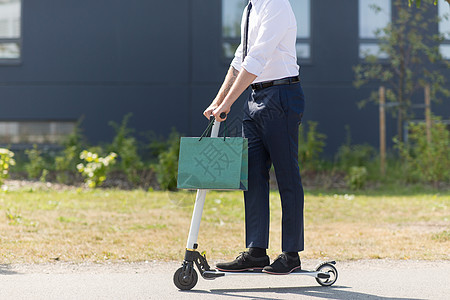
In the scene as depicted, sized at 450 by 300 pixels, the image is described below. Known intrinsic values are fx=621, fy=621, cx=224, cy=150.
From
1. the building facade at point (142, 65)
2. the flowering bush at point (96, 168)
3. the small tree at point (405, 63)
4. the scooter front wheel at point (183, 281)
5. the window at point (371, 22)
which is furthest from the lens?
the window at point (371, 22)

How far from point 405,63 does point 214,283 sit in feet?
27.6

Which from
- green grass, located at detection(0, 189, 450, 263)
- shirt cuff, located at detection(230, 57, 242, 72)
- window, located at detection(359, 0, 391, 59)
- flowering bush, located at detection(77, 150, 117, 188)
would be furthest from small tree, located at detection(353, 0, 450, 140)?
shirt cuff, located at detection(230, 57, 242, 72)

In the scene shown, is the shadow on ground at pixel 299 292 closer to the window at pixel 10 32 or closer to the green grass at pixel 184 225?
the green grass at pixel 184 225

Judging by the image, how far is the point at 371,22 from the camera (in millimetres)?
12414

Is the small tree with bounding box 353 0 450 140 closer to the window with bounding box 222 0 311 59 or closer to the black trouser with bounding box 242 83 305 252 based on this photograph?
the window with bounding box 222 0 311 59

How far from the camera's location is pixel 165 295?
11.7 feet

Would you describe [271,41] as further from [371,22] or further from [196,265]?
[371,22]

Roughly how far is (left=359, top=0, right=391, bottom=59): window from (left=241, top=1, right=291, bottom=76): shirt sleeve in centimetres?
906

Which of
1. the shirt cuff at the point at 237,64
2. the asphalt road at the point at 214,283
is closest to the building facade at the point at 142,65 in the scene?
the asphalt road at the point at 214,283

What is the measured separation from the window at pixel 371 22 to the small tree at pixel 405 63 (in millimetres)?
268

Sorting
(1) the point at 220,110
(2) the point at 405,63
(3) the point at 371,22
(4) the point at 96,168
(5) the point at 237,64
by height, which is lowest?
(4) the point at 96,168

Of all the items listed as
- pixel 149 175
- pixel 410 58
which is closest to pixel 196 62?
pixel 149 175

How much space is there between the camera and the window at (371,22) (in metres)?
12.4

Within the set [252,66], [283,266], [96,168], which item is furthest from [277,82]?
[96,168]
